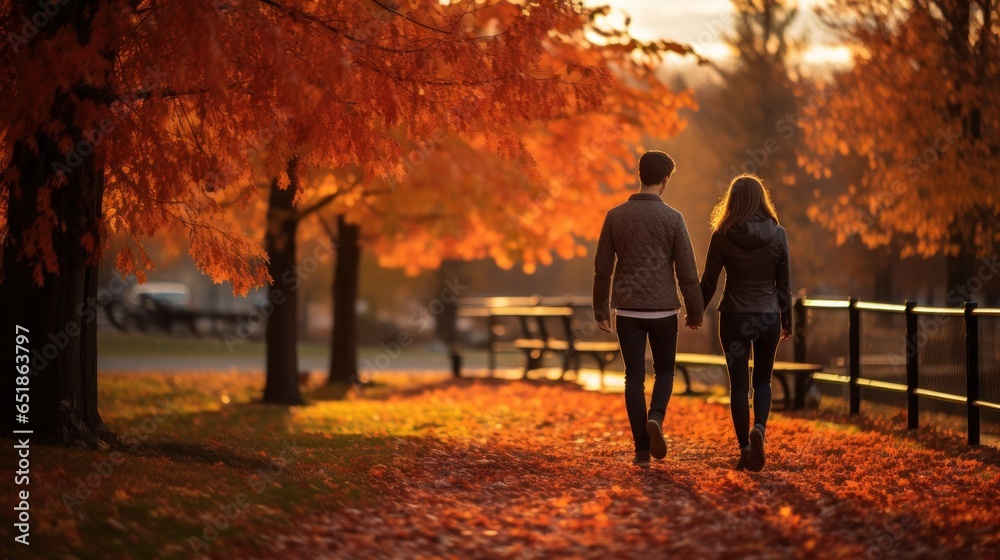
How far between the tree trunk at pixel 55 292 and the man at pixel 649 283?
3.53 m

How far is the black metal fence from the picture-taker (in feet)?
31.8

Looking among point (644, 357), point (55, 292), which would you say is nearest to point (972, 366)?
point (644, 357)

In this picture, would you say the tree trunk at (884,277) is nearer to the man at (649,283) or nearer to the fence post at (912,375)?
the fence post at (912,375)

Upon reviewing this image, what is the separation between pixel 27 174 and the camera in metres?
7.84

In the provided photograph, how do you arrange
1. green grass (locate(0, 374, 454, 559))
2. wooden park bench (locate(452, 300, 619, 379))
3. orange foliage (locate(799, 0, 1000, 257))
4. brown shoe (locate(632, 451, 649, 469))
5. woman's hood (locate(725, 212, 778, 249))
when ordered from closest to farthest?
1. green grass (locate(0, 374, 454, 559))
2. woman's hood (locate(725, 212, 778, 249))
3. brown shoe (locate(632, 451, 649, 469))
4. wooden park bench (locate(452, 300, 619, 379))
5. orange foliage (locate(799, 0, 1000, 257))

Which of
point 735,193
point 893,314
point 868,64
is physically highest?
point 868,64

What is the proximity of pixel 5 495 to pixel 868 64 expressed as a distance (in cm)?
1545

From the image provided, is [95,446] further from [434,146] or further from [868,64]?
[868,64]

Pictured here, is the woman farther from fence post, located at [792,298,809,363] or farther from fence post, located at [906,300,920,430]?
fence post, located at [792,298,809,363]

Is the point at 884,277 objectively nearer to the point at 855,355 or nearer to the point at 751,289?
the point at 855,355

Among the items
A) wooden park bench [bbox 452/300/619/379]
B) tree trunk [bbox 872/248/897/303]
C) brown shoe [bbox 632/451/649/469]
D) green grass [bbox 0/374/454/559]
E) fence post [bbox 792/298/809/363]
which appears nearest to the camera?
green grass [bbox 0/374/454/559]

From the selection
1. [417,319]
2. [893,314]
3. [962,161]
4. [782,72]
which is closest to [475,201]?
[893,314]

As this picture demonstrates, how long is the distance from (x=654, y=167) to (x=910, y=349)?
414 cm

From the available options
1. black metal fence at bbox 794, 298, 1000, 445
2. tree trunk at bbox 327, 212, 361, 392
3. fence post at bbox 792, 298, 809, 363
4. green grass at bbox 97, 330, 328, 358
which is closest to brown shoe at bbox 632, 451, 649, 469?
black metal fence at bbox 794, 298, 1000, 445
